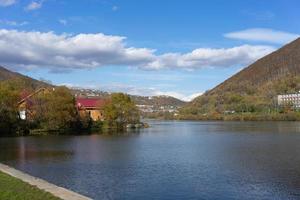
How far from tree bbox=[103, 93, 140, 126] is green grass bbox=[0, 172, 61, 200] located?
107 metres

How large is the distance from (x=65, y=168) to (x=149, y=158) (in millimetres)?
12312

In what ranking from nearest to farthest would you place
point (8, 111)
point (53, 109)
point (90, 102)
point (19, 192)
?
point (19, 192) → point (8, 111) → point (53, 109) → point (90, 102)

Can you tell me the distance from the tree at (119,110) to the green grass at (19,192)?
107 m

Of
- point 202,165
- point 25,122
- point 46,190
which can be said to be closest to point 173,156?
point 202,165

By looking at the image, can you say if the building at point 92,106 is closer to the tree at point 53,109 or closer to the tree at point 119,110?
the tree at point 119,110

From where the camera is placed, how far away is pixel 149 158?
53.1 metres

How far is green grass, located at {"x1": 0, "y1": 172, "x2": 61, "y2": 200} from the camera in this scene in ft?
77.0

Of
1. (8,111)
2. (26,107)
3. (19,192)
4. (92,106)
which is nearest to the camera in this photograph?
(19,192)

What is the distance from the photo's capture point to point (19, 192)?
2486 cm

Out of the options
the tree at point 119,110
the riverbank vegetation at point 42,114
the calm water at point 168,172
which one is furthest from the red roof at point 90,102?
the calm water at point 168,172

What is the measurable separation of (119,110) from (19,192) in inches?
4441

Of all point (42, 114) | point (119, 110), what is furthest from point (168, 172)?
point (119, 110)

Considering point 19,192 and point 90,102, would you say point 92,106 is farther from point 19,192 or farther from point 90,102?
point 19,192

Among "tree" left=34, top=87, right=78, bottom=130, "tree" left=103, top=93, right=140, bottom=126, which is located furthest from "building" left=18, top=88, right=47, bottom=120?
"tree" left=103, top=93, right=140, bottom=126
